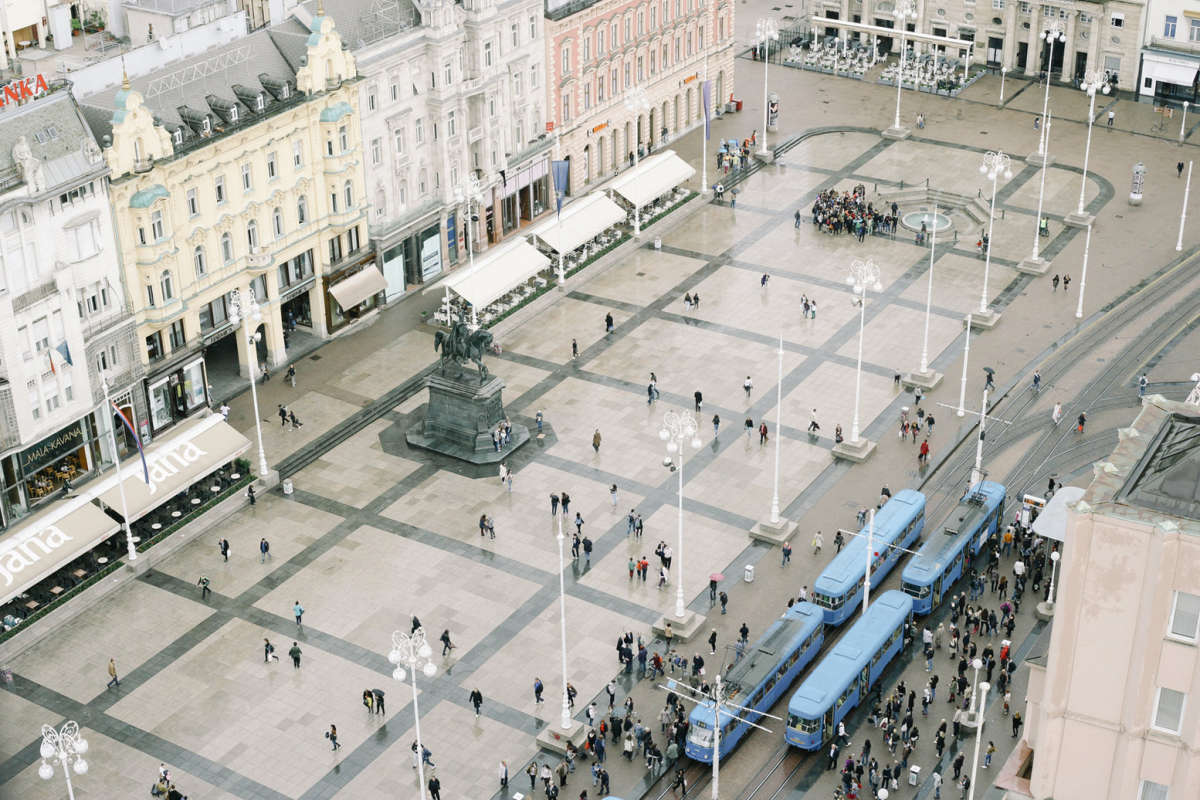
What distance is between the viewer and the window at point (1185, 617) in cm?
3819

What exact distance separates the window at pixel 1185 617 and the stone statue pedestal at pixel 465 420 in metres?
59.2

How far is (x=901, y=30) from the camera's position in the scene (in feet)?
504

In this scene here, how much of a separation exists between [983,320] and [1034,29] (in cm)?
5203

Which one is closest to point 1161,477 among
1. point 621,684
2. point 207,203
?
point 621,684

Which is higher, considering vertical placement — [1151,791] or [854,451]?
[1151,791]

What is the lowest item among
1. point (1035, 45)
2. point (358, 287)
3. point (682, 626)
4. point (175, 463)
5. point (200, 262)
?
point (682, 626)

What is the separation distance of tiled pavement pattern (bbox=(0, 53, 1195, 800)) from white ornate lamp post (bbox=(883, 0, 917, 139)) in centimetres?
1981

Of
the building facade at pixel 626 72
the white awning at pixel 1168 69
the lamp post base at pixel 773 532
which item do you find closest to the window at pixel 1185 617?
the lamp post base at pixel 773 532

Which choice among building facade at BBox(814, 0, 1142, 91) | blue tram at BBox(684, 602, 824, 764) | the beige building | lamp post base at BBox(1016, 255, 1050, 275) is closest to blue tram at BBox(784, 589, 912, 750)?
blue tram at BBox(684, 602, 824, 764)

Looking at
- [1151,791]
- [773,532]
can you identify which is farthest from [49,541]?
[1151,791]

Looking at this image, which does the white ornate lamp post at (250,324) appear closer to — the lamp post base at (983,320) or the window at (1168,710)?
the lamp post base at (983,320)

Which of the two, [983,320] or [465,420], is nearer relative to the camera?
[465,420]

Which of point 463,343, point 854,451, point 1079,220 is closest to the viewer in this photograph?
point 463,343

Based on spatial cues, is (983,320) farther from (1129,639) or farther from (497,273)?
(1129,639)
